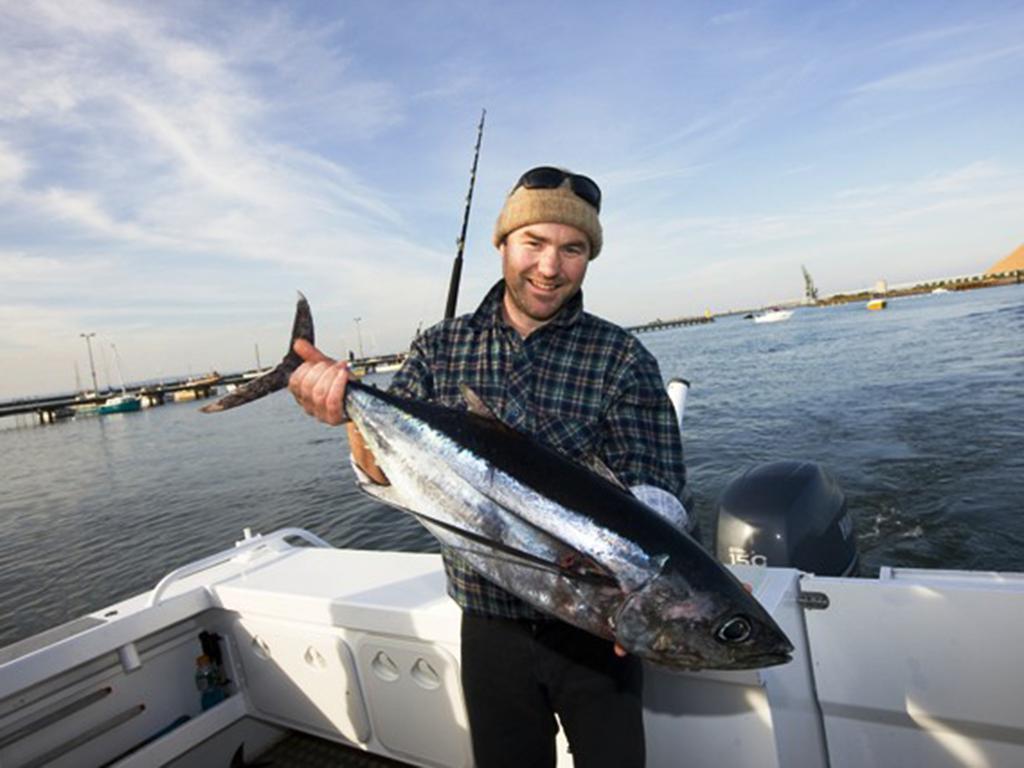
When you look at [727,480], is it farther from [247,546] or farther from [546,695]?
[546,695]

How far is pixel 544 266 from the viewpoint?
2.46 metres

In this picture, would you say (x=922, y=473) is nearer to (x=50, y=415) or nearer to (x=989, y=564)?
(x=989, y=564)

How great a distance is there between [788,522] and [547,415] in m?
3.60

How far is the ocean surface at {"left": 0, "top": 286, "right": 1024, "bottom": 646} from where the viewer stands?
10094 mm

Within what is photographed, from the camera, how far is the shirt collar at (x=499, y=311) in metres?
2.58

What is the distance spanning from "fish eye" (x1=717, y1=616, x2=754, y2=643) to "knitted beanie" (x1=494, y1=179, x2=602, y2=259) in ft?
5.41

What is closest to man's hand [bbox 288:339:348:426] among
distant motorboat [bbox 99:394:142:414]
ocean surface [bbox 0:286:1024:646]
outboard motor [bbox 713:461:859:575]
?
outboard motor [bbox 713:461:859:575]

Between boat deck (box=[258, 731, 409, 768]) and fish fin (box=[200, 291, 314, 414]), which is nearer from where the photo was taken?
fish fin (box=[200, 291, 314, 414])

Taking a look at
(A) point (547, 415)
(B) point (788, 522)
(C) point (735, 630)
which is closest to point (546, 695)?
(C) point (735, 630)

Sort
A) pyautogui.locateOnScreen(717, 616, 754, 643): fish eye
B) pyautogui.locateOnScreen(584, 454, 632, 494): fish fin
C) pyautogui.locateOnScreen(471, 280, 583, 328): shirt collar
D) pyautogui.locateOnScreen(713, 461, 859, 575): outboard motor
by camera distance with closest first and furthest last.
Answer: pyautogui.locateOnScreen(717, 616, 754, 643): fish eye → pyautogui.locateOnScreen(584, 454, 632, 494): fish fin → pyautogui.locateOnScreen(471, 280, 583, 328): shirt collar → pyautogui.locateOnScreen(713, 461, 859, 575): outboard motor

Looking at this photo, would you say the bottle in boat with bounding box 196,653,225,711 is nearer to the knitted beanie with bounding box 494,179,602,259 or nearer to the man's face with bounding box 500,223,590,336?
the man's face with bounding box 500,223,590,336

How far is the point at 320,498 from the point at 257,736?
14.8m

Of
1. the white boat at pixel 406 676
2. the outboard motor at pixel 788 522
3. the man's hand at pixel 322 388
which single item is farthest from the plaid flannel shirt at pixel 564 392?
the outboard motor at pixel 788 522

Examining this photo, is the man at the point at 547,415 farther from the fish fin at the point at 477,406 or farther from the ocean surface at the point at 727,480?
the ocean surface at the point at 727,480
